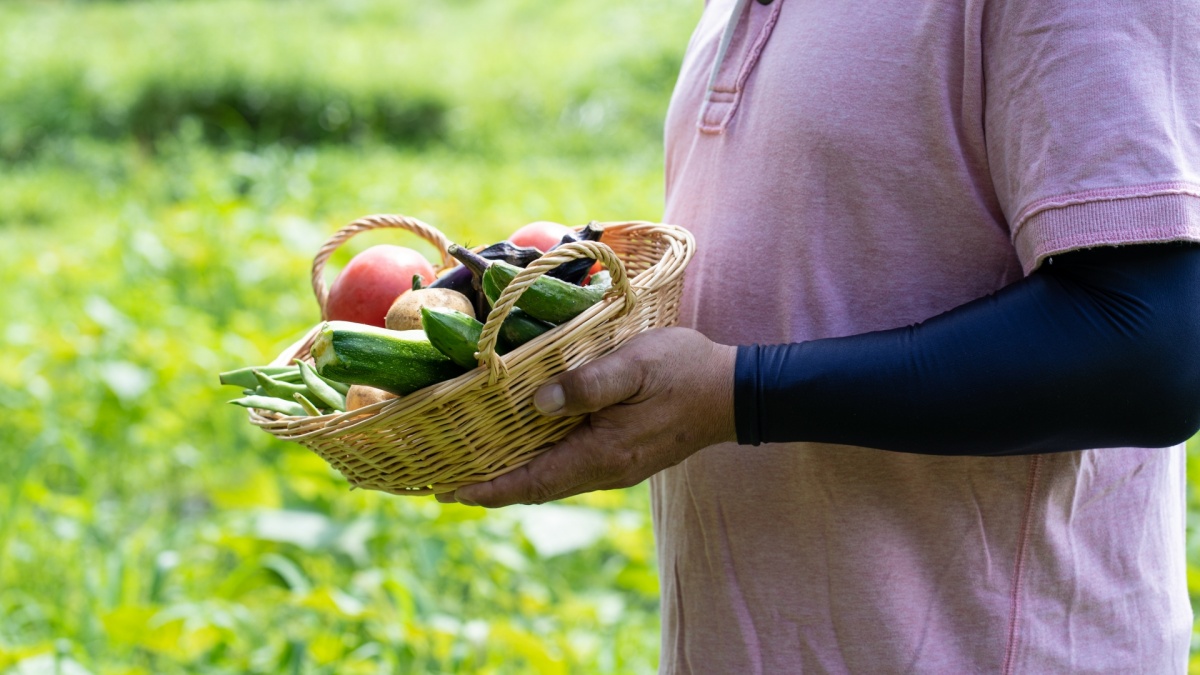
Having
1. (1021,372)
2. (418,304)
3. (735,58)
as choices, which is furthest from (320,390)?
(1021,372)

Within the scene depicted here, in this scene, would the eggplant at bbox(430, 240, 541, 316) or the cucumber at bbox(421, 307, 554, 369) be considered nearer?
the cucumber at bbox(421, 307, 554, 369)

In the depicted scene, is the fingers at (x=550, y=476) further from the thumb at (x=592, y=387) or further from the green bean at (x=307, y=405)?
the green bean at (x=307, y=405)

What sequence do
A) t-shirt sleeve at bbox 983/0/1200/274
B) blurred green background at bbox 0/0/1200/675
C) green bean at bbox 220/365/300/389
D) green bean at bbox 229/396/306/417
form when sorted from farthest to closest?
blurred green background at bbox 0/0/1200/675 < green bean at bbox 220/365/300/389 < green bean at bbox 229/396/306/417 < t-shirt sleeve at bbox 983/0/1200/274

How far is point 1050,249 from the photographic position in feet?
3.48

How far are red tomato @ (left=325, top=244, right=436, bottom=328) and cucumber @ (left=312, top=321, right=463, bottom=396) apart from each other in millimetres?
222

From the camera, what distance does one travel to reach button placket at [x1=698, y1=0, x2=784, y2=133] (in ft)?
4.41

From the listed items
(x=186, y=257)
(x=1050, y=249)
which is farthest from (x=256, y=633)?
(x=186, y=257)

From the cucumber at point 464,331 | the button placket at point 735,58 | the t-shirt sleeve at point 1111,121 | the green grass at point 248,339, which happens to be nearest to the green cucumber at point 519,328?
the cucumber at point 464,331

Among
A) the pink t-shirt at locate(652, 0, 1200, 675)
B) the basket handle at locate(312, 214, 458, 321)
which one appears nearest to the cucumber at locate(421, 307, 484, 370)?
the pink t-shirt at locate(652, 0, 1200, 675)

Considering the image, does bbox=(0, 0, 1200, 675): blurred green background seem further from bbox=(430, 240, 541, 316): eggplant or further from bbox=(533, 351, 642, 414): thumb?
bbox=(533, 351, 642, 414): thumb

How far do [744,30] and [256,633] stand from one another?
78.0 inches

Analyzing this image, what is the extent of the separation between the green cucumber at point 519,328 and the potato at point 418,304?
8 centimetres

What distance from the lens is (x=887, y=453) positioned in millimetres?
1289

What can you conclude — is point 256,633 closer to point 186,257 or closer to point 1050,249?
point 1050,249
